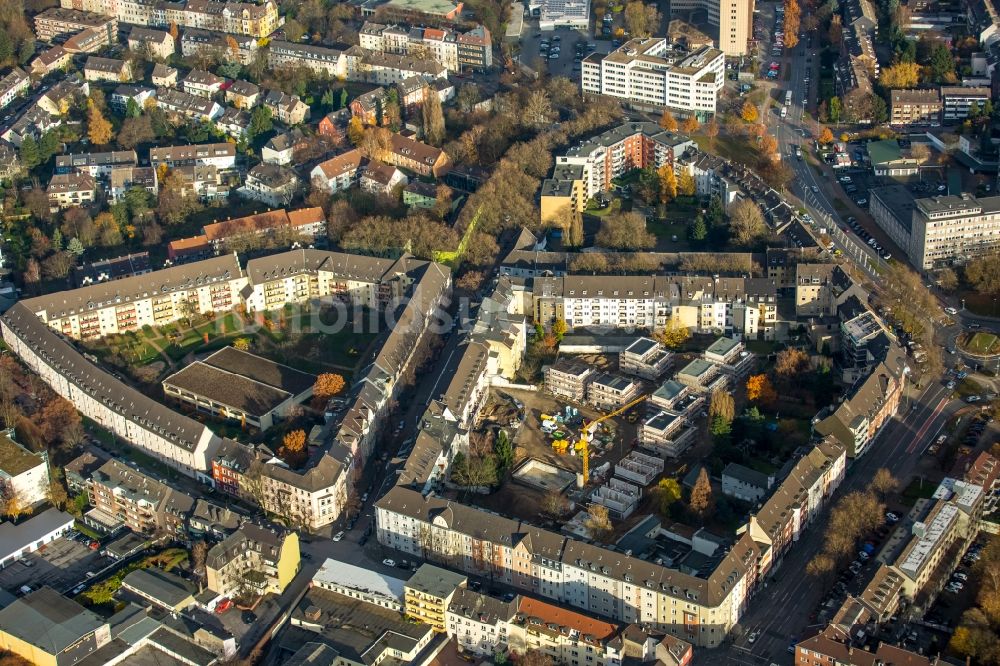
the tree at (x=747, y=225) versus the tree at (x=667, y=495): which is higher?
the tree at (x=747, y=225)

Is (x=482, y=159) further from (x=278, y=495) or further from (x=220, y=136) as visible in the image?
(x=278, y=495)

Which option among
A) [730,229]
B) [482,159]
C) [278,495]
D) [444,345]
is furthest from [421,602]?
[482,159]

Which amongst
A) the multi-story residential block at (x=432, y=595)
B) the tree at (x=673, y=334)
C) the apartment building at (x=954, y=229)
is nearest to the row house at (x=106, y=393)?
the multi-story residential block at (x=432, y=595)

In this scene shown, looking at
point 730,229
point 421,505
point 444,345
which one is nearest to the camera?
point 421,505

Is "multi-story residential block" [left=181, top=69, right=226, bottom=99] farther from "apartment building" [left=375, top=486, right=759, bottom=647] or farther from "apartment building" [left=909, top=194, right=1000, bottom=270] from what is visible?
"apartment building" [left=375, top=486, right=759, bottom=647]

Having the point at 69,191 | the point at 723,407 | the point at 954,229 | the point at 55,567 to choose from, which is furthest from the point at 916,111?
the point at 55,567

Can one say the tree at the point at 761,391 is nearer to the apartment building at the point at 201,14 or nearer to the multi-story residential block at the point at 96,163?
the multi-story residential block at the point at 96,163
